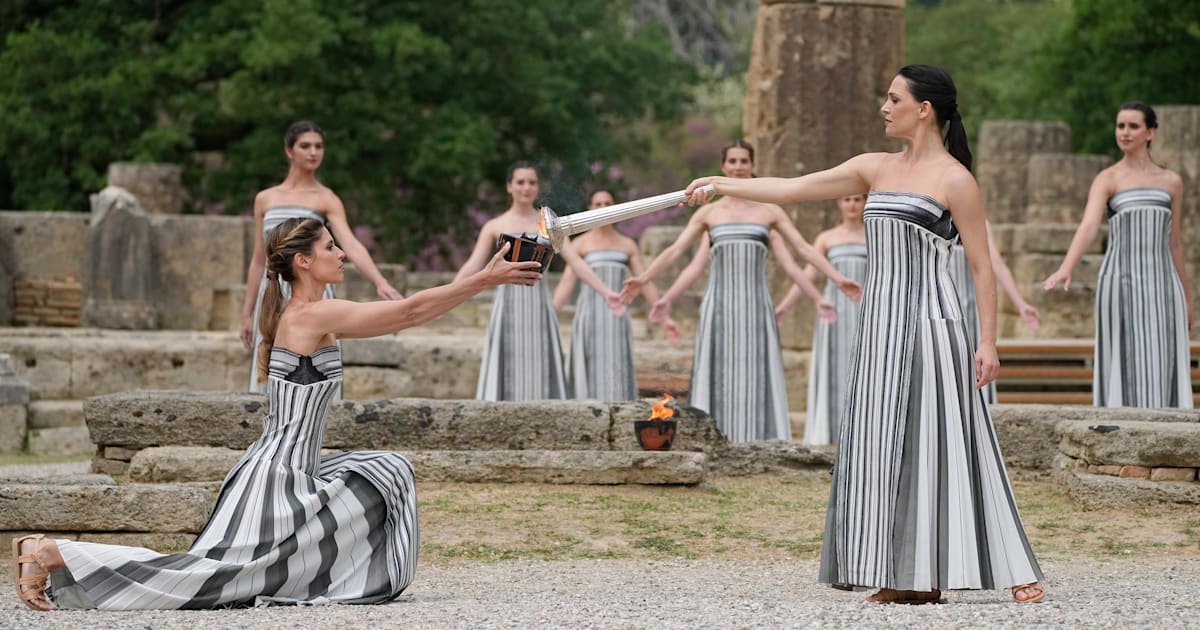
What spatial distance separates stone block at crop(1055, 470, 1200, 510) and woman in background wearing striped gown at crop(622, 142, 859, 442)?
2.74 m

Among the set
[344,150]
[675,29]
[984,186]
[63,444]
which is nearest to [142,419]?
[63,444]

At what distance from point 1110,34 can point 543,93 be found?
933 cm

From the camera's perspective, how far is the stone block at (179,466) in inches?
350

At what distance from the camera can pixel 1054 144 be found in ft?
80.0

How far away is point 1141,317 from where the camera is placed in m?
10.5

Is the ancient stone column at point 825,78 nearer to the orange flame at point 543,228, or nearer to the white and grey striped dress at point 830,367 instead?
the white and grey striped dress at point 830,367

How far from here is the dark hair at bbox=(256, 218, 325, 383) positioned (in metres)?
6.48

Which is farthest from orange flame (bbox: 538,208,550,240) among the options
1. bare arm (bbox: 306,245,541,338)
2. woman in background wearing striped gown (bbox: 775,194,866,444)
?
woman in background wearing striped gown (bbox: 775,194,866,444)

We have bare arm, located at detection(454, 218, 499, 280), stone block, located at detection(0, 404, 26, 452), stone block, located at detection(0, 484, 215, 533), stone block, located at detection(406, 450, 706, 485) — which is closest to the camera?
stone block, located at detection(0, 484, 215, 533)

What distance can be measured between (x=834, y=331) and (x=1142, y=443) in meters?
3.90

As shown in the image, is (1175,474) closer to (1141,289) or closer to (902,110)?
(1141,289)

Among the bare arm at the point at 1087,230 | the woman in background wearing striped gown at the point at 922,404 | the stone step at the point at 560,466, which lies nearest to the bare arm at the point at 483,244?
the stone step at the point at 560,466

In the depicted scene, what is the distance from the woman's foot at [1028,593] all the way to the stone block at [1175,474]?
3.01 meters

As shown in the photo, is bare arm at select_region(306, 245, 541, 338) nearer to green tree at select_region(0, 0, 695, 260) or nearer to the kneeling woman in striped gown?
the kneeling woman in striped gown
